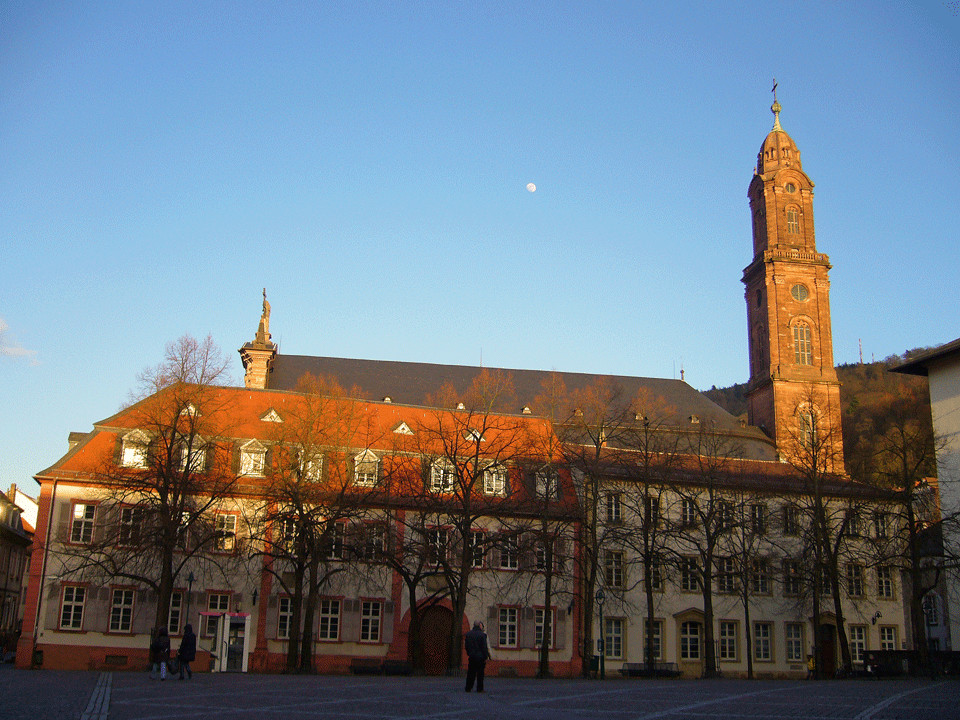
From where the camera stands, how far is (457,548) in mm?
41469

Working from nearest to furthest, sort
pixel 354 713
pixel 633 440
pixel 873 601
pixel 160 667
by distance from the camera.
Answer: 1. pixel 354 713
2. pixel 160 667
3. pixel 633 440
4. pixel 873 601

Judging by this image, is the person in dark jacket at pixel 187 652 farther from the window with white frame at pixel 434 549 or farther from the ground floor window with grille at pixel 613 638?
the ground floor window with grille at pixel 613 638

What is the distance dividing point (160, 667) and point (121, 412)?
20.6 m

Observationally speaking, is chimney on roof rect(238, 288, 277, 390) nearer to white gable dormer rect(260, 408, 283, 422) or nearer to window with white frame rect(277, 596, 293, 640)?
white gable dormer rect(260, 408, 283, 422)

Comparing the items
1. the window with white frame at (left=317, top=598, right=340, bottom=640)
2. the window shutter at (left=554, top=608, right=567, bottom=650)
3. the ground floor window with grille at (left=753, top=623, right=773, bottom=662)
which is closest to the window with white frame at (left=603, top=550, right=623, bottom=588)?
the window shutter at (left=554, top=608, right=567, bottom=650)

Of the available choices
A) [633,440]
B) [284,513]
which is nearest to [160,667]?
[284,513]

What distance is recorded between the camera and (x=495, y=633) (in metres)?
43.0

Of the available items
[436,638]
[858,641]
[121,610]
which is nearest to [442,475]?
[436,638]

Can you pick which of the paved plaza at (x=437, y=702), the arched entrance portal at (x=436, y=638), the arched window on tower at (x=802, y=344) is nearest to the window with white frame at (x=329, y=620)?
the arched entrance portal at (x=436, y=638)

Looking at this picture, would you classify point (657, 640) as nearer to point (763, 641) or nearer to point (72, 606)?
point (763, 641)

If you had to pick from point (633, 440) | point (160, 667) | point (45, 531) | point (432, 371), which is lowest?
point (160, 667)

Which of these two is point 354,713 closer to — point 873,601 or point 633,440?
point 633,440

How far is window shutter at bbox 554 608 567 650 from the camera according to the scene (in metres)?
43.5

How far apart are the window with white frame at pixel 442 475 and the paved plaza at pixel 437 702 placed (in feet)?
41.9
